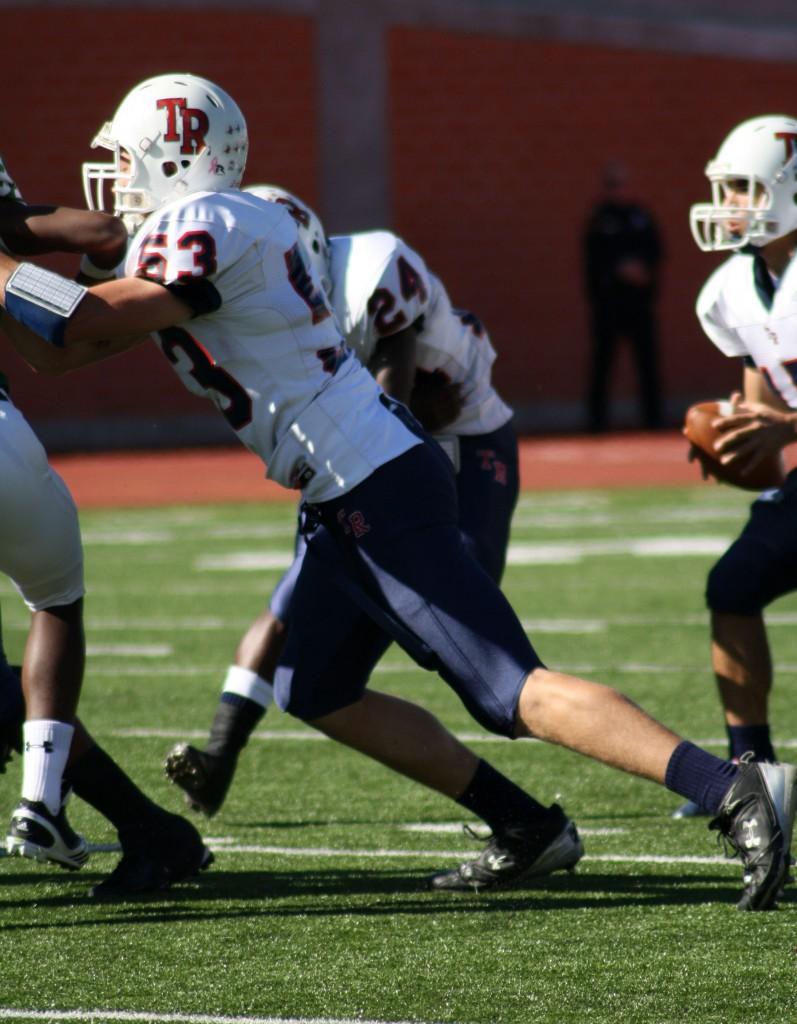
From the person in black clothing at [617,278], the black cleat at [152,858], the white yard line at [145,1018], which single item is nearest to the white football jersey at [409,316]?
the black cleat at [152,858]

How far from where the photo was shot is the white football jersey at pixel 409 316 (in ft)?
15.6

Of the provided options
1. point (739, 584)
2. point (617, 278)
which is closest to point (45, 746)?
point (739, 584)

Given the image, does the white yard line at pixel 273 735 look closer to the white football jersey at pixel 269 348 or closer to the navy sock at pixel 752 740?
the navy sock at pixel 752 740

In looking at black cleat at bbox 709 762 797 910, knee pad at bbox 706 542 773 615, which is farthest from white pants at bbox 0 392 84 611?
knee pad at bbox 706 542 773 615

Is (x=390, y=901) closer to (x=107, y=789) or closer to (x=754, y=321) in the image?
(x=107, y=789)

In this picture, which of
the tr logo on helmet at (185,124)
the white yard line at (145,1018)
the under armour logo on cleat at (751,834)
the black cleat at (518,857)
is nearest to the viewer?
→ the white yard line at (145,1018)

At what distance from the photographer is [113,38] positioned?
17.3 m

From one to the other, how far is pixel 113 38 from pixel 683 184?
6628mm

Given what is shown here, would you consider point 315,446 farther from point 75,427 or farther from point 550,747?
point 75,427

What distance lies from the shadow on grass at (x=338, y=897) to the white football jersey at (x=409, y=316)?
1.40 metres

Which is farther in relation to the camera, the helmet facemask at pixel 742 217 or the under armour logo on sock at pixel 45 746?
the helmet facemask at pixel 742 217

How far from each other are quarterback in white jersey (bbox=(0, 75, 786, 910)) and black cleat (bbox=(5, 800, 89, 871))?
0.54 metres

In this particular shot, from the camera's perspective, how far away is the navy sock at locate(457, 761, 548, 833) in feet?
13.4

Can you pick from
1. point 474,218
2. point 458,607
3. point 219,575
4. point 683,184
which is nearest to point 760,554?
point 458,607
